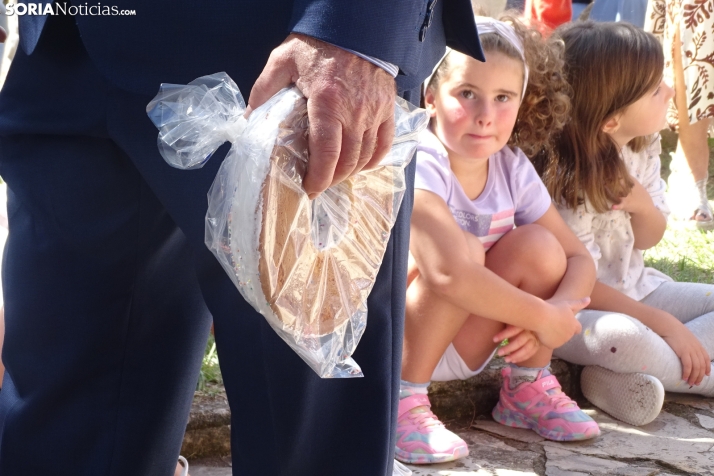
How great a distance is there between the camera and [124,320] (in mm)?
1427

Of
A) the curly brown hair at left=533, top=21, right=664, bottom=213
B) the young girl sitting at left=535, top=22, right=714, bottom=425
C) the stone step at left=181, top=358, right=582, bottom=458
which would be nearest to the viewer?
the stone step at left=181, top=358, right=582, bottom=458

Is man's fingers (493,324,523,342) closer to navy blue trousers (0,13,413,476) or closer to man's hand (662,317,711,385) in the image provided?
man's hand (662,317,711,385)

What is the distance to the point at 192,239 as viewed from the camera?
1.16 metres

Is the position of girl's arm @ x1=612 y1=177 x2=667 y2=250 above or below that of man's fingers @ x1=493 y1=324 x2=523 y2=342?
above

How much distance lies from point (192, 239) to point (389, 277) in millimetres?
272

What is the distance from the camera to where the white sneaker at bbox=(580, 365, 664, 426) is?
8.66 ft

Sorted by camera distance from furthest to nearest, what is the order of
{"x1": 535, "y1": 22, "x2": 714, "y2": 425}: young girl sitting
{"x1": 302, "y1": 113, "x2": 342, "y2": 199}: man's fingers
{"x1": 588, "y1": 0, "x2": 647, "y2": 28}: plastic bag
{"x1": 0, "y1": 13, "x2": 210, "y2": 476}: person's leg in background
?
{"x1": 588, "y1": 0, "x2": 647, "y2": 28}: plastic bag
{"x1": 535, "y1": 22, "x2": 714, "y2": 425}: young girl sitting
{"x1": 0, "y1": 13, "x2": 210, "y2": 476}: person's leg in background
{"x1": 302, "y1": 113, "x2": 342, "y2": 199}: man's fingers

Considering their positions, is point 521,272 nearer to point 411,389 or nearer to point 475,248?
point 475,248

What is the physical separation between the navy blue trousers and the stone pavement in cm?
77

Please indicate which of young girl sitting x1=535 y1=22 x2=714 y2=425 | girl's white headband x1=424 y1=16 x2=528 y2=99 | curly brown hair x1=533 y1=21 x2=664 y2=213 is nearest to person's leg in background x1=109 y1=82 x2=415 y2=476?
girl's white headband x1=424 y1=16 x2=528 y2=99

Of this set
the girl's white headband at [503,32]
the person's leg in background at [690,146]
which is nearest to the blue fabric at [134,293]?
the girl's white headband at [503,32]

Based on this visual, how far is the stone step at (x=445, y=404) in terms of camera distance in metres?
2.26

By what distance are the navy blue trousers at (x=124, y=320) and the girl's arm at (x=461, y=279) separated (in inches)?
38.4

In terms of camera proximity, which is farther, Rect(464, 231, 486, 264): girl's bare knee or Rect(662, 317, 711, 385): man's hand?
Rect(662, 317, 711, 385): man's hand
